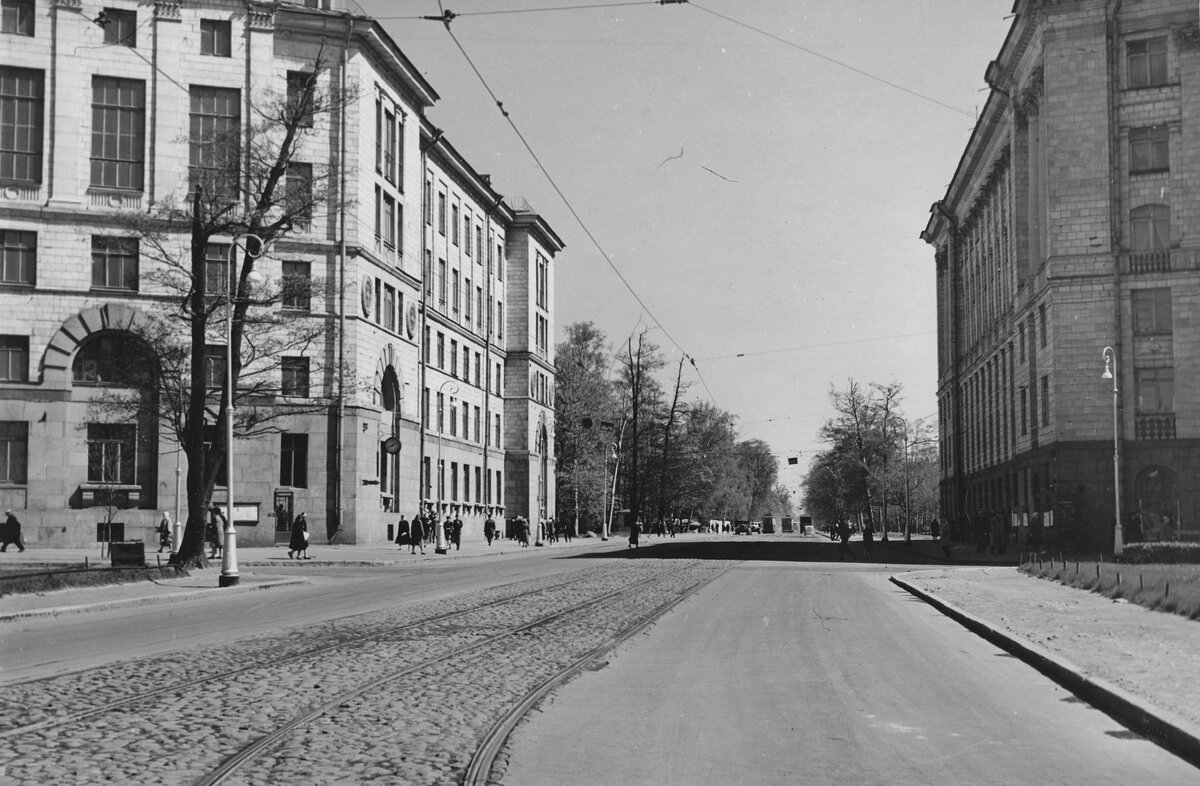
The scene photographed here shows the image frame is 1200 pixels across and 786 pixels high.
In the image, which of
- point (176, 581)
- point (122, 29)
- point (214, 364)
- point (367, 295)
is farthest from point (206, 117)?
point (176, 581)

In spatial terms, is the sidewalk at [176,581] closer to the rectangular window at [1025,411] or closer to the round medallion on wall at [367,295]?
the round medallion on wall at [367,295]

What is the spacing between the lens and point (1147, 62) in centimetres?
4912

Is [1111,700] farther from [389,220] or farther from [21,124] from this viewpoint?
[389,220]

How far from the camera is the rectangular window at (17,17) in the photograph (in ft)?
159

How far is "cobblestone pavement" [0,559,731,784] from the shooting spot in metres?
7.39

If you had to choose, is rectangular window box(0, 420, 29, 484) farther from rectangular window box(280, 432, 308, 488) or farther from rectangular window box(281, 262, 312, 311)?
rectangular window box(281, 262, 312, 311)

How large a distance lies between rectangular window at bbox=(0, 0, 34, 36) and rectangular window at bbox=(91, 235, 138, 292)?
837 cm

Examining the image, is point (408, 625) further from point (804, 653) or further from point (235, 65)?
point (235, 65)

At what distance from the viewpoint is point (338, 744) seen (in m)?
8.05

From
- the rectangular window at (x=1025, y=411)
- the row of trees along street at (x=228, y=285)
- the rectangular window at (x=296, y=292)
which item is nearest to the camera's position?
the row of trees along street at (x=228, y=285)

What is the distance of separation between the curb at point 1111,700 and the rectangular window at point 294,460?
38.9m

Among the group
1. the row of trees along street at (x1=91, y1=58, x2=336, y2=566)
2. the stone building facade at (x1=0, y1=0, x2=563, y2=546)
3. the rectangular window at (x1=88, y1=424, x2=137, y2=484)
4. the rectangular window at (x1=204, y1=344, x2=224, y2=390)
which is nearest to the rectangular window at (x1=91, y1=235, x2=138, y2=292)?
the stone building facade at (x1=0, y1=0, x2=563, y2=546)

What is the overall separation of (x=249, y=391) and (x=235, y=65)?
2046 centimetres

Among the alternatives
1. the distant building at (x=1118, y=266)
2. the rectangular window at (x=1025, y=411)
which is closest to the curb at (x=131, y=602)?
the distant building at (x=1118, y=266)
